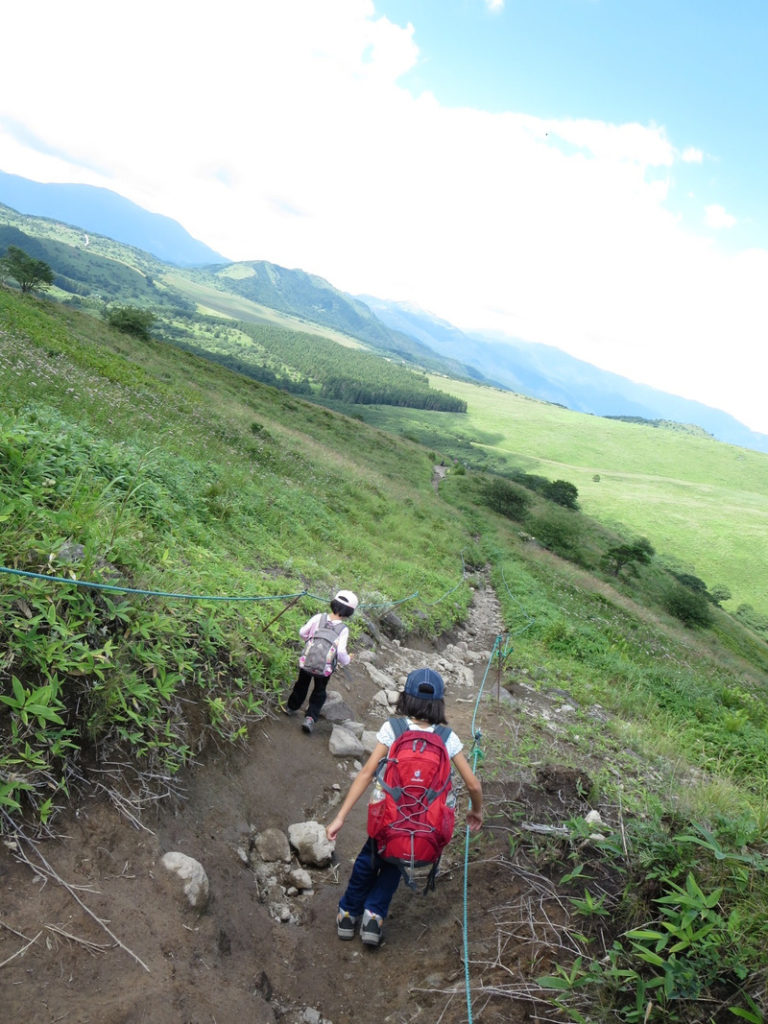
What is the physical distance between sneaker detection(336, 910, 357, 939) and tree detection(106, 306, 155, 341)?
4148 centimetres

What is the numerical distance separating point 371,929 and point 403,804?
3.29 feet

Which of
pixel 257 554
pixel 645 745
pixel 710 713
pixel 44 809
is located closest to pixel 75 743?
pixel 44 809

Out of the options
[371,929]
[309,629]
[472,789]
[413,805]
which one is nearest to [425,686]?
[413,805]

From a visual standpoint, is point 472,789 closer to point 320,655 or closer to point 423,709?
point 423,709

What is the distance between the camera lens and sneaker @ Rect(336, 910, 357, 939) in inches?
146

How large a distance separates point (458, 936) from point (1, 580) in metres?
4.05

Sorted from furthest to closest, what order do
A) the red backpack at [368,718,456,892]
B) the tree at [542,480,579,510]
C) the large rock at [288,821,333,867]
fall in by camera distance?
the tree at [542,480,579,510], the large rock at [288,821,333,867], the red backpack at [368,718,456,892]

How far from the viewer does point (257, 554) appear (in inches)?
354

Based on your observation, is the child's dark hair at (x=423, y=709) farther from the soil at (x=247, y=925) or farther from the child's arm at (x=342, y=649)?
the child's arm at (x=342, y=649)

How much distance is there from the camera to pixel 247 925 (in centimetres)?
349

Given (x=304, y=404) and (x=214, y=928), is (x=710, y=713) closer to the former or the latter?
(x=214, y=928)

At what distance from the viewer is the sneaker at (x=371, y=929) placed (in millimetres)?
3633

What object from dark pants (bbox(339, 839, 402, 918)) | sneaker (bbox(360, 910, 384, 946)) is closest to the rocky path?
sneaker (bbox(360, 910, 384, 946))

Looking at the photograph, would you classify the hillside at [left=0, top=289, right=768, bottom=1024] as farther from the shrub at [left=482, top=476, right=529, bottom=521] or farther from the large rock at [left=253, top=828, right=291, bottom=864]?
the shrub at [left=482, top=476, right=529, bottom=521]
